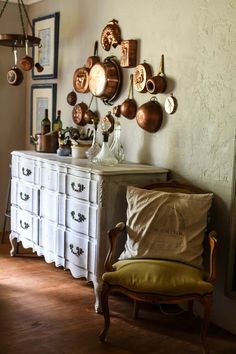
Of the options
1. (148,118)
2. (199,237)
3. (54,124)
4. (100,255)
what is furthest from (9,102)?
(199,237)

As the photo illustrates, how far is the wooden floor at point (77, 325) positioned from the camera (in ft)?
9.11

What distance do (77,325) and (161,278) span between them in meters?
0.70

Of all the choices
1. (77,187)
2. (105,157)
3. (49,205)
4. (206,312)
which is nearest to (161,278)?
(206,312)

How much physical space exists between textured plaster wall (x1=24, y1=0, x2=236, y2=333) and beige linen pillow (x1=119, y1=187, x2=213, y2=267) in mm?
201

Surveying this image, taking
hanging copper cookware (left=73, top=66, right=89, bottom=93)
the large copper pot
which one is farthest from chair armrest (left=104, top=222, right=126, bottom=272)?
hanging copper cookware (left=73, top=66, right=89, bottom=93)

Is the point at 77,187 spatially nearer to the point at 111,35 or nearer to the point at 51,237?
the point at 51,237

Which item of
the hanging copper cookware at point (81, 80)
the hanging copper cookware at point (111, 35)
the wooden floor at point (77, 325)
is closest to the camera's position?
the wooden floor at point (77, 325)

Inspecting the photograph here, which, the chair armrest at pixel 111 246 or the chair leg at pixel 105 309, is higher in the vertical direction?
the chair armrest at pixel 111 246

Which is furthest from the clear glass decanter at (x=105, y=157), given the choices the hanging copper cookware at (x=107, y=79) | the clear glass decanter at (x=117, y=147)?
the hanging copper cookware at (x=107, y=79)

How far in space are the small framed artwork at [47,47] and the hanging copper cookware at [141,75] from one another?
4.18ft

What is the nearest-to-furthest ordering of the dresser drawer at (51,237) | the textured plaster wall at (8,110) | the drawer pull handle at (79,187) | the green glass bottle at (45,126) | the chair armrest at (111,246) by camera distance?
the chair armrest at (111,246) → the drawer pull handle at (79,187) → the dresser drawer at (51,237) → the green glass bottle at (45,126) → the textured plaster wall at (8,110)

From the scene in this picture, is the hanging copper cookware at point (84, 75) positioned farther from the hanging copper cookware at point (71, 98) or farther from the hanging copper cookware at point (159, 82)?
the hanging copper cookware at point (159, 82)

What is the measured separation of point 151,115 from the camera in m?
3.51

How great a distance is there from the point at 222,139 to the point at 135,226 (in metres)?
0.76
